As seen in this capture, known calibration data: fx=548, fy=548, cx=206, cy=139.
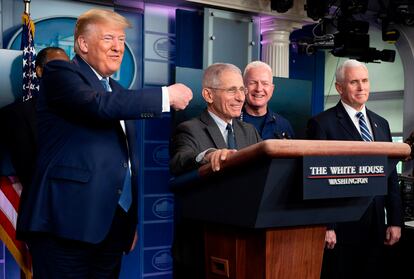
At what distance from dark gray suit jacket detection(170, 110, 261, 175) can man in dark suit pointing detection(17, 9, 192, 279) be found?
16 centimetres

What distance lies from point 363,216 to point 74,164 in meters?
1.41

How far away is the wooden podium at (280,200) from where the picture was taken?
46.5 inches

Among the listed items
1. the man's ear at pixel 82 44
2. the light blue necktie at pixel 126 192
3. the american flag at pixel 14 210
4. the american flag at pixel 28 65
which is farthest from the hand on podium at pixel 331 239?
the american flag at pixel 28 65

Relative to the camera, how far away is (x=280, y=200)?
3.98 feet

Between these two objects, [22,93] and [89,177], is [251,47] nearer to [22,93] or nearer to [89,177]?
[22,93]

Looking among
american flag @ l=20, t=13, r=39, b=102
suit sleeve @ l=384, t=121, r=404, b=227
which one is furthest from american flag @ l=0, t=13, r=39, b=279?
suit sleeve @ l=384, t=121, r=404, b=227

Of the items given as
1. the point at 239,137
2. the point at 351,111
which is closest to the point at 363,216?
the point at 351,111

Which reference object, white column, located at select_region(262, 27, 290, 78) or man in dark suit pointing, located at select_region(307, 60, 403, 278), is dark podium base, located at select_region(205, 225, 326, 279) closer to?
man in dark suit pointing, located at select_region(307, 60, 403, 278)

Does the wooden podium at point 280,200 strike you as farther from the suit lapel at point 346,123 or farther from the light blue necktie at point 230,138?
the suit lapel at point 346,123

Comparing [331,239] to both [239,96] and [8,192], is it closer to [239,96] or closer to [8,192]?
[239,96]

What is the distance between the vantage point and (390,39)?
620 cm

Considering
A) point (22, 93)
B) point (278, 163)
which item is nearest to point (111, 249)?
point (278, 163)

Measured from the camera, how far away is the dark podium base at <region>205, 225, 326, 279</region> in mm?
1270

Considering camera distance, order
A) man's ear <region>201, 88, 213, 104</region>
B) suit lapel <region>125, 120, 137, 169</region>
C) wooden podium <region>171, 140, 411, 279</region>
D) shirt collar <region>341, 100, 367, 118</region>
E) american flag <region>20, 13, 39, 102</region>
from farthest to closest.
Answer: american flag <region>20, 13, 39, 102</region> → shirt collar <region>341, 100, 367, 118</region> → man's ear <region>201, 88, 213, 104</region> → suit lapel <region>125, 120, 137, 169</region> → wooden podium <region>171, 140, 411, 279</region>
